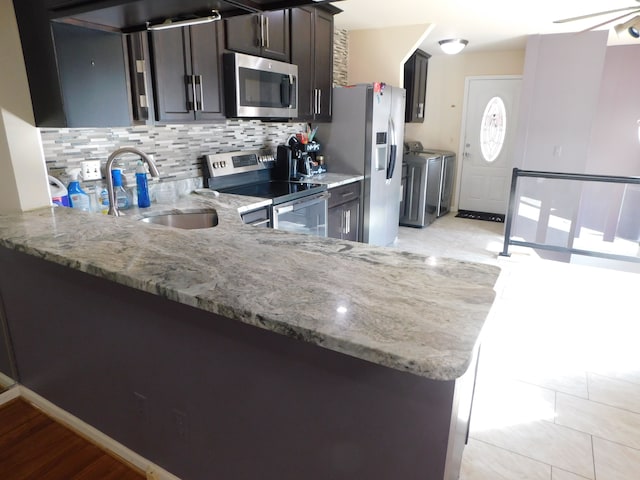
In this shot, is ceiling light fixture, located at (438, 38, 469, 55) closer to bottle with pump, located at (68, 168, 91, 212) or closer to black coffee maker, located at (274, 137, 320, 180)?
black coffee maker, located at (274, 137, 320, 180)

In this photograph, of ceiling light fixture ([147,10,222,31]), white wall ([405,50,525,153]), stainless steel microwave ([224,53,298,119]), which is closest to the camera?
ceiling light fixture ([147,10,222,31])

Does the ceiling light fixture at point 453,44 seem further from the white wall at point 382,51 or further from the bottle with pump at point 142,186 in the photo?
the bottle with pump at point 142,186

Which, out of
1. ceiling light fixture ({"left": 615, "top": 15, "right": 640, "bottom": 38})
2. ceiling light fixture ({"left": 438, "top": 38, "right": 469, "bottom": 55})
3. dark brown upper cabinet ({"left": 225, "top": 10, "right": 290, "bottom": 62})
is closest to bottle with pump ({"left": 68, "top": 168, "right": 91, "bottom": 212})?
dark brown upper cabinet ({"left": 225, "top": 10, "right": 290, "bottom": 62})

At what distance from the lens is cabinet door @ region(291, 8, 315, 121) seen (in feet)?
10.2

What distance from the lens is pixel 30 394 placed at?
1873mm

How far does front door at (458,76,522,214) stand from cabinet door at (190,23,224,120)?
14.3 feet

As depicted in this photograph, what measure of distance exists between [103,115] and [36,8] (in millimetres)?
429

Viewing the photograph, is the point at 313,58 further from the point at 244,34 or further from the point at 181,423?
the point at 181,423

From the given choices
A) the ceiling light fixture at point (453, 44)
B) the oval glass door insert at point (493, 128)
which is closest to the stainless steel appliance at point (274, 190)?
the ceiling light fixture at point (453, 44)

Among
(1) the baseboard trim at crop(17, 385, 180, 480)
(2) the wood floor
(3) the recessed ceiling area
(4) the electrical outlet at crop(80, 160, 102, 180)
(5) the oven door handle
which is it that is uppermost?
(3) the recessed ceiling area

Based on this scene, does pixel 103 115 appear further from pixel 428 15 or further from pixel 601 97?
pixel 601 97

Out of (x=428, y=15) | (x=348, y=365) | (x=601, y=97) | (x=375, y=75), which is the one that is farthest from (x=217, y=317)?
(x=601, y=97)

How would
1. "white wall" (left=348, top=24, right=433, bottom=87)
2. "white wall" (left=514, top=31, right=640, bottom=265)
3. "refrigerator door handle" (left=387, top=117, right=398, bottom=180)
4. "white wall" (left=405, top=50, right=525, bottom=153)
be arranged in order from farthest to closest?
"white wall" (left=405, top=50, right=525, bottom=153) < "white wall" (left=514, top=31, right=640, bottom=265) < "white wall" (left=348, top=24, right=433, bottom=87) < "refrigerator door handle" (left=387, top=117, right=398, bottom=180)

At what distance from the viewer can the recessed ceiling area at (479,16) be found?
11.0 ft
